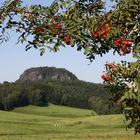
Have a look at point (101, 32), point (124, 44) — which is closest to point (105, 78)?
point (124, 44)

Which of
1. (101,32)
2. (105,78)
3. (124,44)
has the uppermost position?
(101,32)

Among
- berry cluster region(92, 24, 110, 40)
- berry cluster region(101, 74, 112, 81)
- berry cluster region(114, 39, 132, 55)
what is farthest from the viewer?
berry cluster region(101, 74, 112, 81)

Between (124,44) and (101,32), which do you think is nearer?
(101,32)

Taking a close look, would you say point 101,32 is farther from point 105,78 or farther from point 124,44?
point 105,78

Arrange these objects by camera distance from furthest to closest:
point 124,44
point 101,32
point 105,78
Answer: point 105,78
point 124,44
point 101,32

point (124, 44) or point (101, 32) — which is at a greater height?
point (101, 32)

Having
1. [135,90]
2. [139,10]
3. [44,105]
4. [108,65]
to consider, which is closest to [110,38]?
[139,10]

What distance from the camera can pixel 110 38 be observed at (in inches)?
236

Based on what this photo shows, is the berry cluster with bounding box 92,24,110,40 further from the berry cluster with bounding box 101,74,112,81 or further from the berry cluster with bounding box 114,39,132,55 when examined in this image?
the berry cluster with bounding box 101,74,112,81

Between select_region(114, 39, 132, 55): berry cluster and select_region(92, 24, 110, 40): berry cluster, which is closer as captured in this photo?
select_region(92, 24, 110, 40): berry cluster

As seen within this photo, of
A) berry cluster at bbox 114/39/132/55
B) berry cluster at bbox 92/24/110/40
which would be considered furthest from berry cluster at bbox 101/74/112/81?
berry cluster at bbox 92/24/110/40

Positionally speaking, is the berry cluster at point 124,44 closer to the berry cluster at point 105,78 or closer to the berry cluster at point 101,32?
the berry cluster at point 101,32

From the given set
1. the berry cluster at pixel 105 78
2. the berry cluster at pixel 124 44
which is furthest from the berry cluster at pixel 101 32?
the berry cluster at pixel 105 78

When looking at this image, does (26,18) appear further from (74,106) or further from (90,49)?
(74,106)
